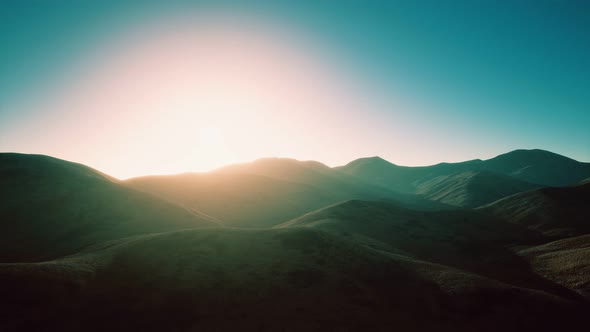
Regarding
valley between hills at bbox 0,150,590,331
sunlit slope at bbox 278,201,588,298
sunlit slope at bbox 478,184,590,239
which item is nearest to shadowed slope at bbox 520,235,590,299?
valley between hills at bbox 0,150,590,331

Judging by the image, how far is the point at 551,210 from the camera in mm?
101500

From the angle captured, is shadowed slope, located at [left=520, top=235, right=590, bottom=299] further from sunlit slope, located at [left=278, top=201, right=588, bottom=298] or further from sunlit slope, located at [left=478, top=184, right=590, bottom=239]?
sunlit slope, located at [left=478, top=184, right=590, bottom=239]

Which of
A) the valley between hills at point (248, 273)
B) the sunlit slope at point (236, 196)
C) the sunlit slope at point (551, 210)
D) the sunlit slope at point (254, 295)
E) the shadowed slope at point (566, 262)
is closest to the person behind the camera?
the sunlit slope at point (254, 295)

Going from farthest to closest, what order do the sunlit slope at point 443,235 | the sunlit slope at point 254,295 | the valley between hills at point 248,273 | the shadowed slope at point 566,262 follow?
the sunlit slope at point 443,235
the shadowed slope at point 566,262
the valley between hills at point 248,273
the sunlit slope at point 254,295

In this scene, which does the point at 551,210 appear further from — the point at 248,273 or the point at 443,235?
the point at 248,273

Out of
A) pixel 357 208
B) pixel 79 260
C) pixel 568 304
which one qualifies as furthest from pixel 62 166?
pixel 568 304

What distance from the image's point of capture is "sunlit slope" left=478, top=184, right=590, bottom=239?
86375 millimetres

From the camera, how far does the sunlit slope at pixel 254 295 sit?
2427 cm

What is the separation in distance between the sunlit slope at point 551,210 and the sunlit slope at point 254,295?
67.9m

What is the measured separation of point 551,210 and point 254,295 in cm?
12193

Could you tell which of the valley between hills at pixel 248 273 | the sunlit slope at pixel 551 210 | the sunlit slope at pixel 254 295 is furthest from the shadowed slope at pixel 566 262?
the sunlit slope at pixel 551 210

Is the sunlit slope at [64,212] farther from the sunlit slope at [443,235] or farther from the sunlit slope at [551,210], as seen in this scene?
the sunlit slope at [551,210]

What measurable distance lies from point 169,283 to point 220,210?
74.9 m

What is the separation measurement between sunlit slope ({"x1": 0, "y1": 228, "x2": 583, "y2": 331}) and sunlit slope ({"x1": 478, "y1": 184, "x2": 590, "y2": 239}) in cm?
6792
